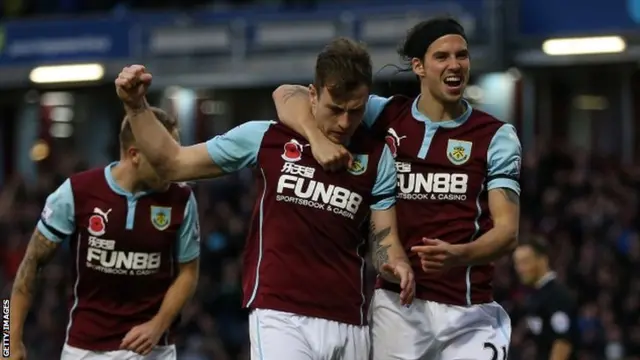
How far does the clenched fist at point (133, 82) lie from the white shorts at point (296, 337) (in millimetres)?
1083

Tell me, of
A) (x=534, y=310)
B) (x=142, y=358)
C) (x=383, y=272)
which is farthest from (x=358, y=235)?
(x=534, y=310)

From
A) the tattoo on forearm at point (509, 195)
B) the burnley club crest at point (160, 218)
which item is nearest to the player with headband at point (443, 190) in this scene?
the tattoo on forearm at point (509, 195)

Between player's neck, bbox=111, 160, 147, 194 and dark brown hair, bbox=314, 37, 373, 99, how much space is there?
1.82 m

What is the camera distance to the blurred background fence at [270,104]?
1652 centimetres

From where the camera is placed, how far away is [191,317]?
17.4m

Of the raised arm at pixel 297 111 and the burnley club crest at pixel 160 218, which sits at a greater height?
the raised arm at pixel 297 111

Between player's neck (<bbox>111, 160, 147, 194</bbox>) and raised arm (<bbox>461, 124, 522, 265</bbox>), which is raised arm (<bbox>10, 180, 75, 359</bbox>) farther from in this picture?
raised arm (<bbox>461, 124, 522, 265</bbox>)

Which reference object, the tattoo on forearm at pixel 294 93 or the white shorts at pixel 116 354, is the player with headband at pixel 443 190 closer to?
the tattoo on forearm at pixel 294 93

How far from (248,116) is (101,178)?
16.0 metres

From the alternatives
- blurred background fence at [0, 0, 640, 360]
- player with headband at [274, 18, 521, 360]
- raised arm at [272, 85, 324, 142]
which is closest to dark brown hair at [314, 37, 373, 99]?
raised arm at [272, 85, 324, 142]

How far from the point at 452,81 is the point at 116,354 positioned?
2.41 metres

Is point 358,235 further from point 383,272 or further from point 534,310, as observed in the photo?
point 534,310

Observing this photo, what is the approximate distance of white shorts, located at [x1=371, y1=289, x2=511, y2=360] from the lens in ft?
23.3

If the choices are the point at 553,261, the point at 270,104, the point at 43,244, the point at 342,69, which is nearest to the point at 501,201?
the point at 342,69
